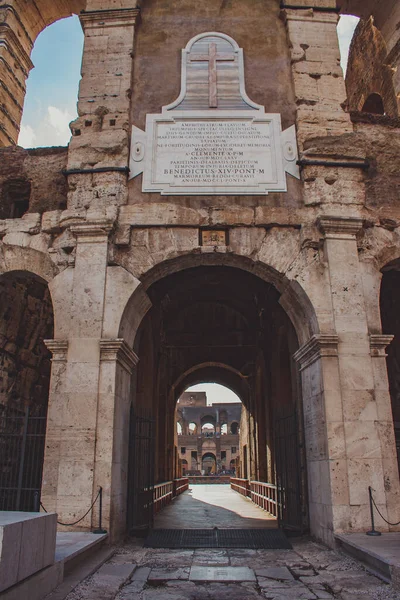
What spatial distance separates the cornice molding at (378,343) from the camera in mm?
6750

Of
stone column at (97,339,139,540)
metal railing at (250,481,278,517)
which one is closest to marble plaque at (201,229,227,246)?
stone column at (97,339,139,540)

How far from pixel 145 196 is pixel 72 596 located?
5410mm

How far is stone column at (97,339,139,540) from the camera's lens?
244 inches

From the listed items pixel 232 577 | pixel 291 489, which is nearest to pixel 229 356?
pixel 291 489

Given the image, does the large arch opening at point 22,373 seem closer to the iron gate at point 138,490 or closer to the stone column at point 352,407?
the iron gate at point 138,490

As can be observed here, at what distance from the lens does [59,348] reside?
6840 millimetres

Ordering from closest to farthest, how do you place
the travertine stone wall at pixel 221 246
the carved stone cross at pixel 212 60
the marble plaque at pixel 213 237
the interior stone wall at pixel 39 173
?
the travertine stone wall at pixel 221 246, the marble plaque at pixel 213 237, the interior stone wall at pixel 39 173, the carved stone cross at pixel 212 60

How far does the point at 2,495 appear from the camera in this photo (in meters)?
7.89

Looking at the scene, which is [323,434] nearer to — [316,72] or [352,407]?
[352,407]

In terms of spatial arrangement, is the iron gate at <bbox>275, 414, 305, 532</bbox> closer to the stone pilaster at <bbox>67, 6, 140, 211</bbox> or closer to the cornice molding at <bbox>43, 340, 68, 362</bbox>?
the cornice molding at <bbox>43, 340, 68, 362</bbox>

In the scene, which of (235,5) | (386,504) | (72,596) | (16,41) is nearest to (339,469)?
(386,504)

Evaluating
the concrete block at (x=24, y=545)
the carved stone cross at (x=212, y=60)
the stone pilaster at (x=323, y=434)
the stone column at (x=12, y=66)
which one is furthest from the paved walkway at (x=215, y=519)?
the stone column at (x=12, y=66)

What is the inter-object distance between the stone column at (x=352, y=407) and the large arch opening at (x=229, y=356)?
705 millimetres

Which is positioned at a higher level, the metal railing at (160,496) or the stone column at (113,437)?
the stone column at (113,437)
